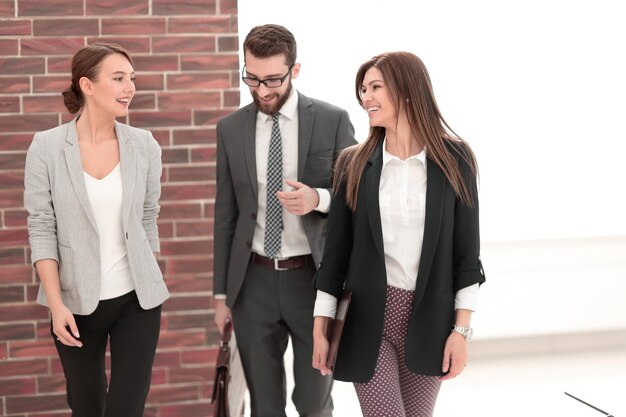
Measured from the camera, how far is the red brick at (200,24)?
366 cm

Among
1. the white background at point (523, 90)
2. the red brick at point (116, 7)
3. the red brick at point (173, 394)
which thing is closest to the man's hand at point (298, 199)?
the red brick at point (116, 7)

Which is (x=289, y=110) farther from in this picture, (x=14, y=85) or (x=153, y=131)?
Result: (x=14, y=85)

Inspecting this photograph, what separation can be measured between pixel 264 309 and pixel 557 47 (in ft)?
10.2

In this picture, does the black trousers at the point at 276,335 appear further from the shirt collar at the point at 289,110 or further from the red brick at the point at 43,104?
the red brick at the point at 43,104

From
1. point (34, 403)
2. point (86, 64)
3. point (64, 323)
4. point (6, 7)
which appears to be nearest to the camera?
point (64, 323)

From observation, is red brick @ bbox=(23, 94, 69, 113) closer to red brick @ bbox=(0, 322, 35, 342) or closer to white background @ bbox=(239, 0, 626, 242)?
red brick @ bbox=(0, 322, 35, 342)

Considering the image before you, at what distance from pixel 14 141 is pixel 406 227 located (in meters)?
2.06

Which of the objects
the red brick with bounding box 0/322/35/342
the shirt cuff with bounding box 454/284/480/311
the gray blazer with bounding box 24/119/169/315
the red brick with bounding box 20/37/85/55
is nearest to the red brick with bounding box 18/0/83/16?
the red brick with bounding box 20/37/85/55

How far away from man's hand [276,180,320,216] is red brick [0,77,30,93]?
4.89 feet

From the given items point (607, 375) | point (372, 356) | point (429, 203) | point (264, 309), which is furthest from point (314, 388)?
point (607, 375)

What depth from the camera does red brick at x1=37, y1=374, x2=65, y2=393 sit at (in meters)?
3.80

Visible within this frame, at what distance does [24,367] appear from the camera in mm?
3783

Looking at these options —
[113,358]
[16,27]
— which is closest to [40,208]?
[113,358]

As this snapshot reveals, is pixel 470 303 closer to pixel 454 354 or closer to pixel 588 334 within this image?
pixel 454 354
